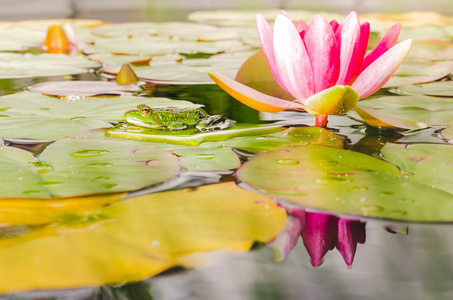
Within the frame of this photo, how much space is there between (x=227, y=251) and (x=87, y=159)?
1.00 ft

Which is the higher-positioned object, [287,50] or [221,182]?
[287,50]

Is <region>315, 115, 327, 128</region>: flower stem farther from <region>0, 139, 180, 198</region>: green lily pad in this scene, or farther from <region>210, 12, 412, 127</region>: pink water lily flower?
<region>0, 139, 180, 198</region>: green lily pad

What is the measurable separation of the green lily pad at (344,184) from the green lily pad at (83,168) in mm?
125

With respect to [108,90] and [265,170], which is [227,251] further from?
[108,90]

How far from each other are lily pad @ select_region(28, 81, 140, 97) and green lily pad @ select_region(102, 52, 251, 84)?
0.13 m

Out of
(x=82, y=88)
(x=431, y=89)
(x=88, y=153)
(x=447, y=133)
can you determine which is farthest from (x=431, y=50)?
(x=88, y=153)

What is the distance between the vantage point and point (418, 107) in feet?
3.26

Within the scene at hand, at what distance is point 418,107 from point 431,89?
218mm

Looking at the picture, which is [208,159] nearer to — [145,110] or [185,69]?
[145,110]

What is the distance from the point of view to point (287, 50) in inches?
30.5

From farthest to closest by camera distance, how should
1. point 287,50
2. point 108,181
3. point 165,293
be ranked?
1. point 287,50
2. point 108,181
3. point 165,293

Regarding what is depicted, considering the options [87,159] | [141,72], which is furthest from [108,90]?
[87,159]

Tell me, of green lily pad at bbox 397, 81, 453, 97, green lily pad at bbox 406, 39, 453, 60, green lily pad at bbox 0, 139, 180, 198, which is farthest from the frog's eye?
green lily pad at bbox 406, 39, 453, 60

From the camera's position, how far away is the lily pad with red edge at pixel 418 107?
0.91 meters
